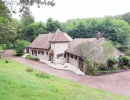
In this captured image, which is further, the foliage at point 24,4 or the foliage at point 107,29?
the foliage at point 107,29

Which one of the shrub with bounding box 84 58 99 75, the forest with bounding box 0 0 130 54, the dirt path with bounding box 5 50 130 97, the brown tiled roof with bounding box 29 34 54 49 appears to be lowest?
the dirt path with bounding box 5 50 130 97

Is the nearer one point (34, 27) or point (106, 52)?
point (106, 52)

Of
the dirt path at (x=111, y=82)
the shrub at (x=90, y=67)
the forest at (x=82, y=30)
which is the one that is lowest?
the dirt path at (x=111, y=82)

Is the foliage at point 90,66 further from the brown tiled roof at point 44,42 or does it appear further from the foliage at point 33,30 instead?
the foliage at point 33,30

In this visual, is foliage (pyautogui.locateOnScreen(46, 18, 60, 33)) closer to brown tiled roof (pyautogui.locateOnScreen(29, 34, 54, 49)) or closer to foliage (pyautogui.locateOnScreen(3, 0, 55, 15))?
brown tiled roof (pyautogui.locateOnScreen(29, 34, 54, 49))

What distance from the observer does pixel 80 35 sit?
153 feet

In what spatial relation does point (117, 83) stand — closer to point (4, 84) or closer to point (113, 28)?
point (4, 84)

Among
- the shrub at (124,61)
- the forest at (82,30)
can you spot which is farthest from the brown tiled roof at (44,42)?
the shrub at (124,61)

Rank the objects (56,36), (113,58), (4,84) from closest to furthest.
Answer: (4,84)
(113,58)
(56,36)

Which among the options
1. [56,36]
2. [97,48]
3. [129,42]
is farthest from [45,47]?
[129,42]

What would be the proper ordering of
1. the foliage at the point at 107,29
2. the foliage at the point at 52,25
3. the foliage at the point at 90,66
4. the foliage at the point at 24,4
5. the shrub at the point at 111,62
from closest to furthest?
the foliage at the point at 24,4 → the foliage at the point at 90,66 → the shrub at the point at 111,62 → the foliage at the point at 107,29 → the foliage at the point at 52,25

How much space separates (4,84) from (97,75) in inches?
518

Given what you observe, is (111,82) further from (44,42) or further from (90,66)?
(44,42)

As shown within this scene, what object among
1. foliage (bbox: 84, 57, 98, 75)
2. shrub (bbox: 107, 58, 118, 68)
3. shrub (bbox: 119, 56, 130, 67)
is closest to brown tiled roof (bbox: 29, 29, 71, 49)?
foliage (bbox: 84, 57, 98, 75)
